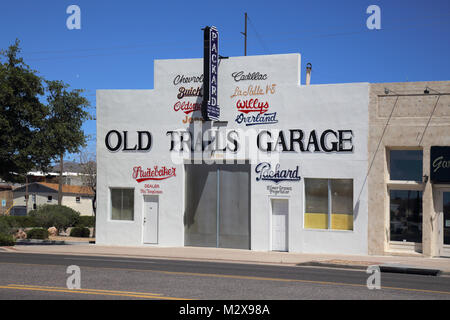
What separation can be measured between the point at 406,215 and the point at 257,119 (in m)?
7.69

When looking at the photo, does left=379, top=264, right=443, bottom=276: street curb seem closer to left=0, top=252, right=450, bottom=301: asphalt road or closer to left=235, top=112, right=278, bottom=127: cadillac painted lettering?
left=0, top=252, right=450, bottom=301: asphalt road

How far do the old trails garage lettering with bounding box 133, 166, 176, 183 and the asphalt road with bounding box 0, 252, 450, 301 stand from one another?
9.71 m

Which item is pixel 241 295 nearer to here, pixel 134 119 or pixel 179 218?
pixel 179 218

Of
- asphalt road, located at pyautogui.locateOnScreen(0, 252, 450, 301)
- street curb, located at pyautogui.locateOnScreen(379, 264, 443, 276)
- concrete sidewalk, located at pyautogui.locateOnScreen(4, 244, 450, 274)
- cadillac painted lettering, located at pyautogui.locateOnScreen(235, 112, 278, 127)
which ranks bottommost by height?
concrete sidewalk, located at pyautogui.locateOnScreen(4, 244, 450, 274)

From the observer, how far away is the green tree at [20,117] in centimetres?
2830

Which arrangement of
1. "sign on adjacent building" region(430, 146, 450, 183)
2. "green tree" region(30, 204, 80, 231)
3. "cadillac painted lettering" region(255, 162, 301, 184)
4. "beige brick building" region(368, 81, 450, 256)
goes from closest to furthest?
"sign on adjacent building" region(430, 146, 450, 183)
"beige brick building" region(368, 81, 450, 256)
"cadillac painted lettering" region(255, 162, 301, 184)
"green tree" region(30, 204, 80, 231)

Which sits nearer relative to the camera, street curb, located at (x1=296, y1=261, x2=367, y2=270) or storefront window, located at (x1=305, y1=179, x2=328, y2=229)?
street curb, located at (x1=296, y1=261, x2=367, y2=270)

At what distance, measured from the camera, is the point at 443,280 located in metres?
16.6

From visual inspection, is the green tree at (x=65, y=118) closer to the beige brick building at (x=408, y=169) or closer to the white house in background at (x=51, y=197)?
the beige brick building at (x=408, y=169)

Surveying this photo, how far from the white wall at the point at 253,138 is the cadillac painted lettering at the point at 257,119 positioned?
0.56 ft

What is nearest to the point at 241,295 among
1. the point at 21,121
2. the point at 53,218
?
the point at 21,121

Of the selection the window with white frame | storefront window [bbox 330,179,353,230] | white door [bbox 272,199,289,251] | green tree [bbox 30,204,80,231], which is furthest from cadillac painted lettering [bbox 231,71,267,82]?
green tree [bbox 30,204,80,231]

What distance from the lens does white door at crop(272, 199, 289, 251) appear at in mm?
26156

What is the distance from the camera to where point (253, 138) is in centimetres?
2667
